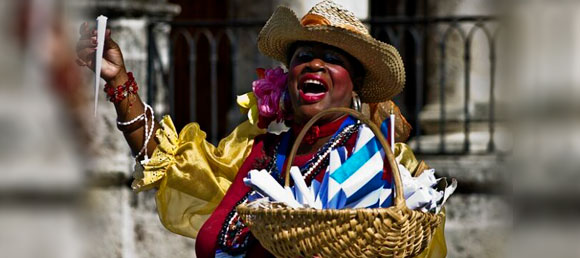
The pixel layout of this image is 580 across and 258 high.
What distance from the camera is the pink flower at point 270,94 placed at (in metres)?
3.05

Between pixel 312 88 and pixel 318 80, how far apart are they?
38mm

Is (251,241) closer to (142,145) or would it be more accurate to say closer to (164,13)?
(142,145)

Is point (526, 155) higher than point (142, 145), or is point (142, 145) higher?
point (526, 155)

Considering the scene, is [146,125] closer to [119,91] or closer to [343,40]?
[119,91]

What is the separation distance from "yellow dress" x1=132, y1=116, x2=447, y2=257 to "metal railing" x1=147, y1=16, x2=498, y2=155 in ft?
12.0

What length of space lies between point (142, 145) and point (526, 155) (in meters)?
2.68

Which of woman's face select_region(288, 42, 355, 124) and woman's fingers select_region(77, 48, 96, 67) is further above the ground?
woman's fingers select_region(77, 48, 96, 67)

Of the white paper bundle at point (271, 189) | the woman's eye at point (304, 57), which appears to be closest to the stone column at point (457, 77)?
the woman's eye at point (304, 57)

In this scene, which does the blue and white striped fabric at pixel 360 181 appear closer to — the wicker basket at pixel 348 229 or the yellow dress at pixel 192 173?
the wicker basket at pixel 348 229

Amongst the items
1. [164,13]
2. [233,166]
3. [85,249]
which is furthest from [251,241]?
[164,13]

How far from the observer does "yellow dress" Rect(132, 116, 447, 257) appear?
3109mm

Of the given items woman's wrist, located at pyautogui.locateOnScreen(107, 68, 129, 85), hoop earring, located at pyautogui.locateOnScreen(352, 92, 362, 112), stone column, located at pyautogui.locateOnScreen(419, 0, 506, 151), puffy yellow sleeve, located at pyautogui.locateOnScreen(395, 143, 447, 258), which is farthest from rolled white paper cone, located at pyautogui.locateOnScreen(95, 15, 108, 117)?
stone column, located at pyautogui.locateOnScreen(419, 0, 506, 151)

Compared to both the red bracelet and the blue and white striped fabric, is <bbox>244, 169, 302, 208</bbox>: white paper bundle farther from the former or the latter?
the red bracelet

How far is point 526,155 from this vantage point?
0.46 metres
